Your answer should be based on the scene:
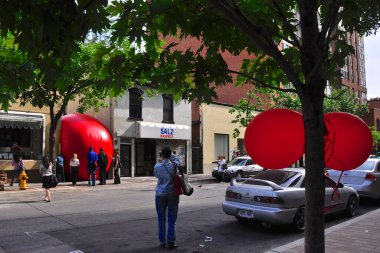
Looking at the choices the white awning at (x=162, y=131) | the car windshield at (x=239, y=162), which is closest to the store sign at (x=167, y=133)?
the white awning at (x=162, y=131)

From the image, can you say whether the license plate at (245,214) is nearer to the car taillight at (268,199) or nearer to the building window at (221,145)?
the car taillight at (268,199)

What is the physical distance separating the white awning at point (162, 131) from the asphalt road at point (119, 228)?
11.8 m

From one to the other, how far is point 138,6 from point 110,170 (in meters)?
20.8

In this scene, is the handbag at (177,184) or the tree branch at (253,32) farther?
the handbag at (177,184)

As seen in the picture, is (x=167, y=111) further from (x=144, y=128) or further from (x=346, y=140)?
(x=346, y=140)

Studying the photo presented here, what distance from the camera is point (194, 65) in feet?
14.1

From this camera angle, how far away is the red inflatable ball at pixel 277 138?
3932 mm

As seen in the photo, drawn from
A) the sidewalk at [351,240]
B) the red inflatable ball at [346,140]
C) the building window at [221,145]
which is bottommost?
the sidewalk at [351,240]

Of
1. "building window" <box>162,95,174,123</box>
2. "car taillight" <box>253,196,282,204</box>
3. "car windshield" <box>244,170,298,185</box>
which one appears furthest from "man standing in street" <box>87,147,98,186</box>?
"car taillight" <box>253,196,282,204</box>

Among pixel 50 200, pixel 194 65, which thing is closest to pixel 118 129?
pixel 50 200

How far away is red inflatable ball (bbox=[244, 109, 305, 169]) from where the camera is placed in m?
3.93

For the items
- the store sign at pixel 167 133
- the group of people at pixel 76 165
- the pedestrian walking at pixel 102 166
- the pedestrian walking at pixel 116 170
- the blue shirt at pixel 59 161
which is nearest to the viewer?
the group of people at pixel 76 165

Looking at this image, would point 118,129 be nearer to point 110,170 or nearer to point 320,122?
point 110,170

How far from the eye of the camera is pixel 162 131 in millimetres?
27234
